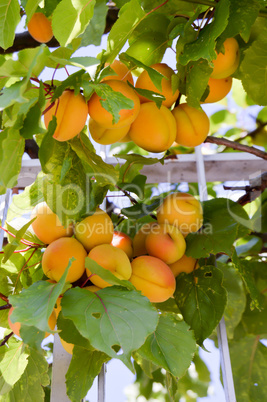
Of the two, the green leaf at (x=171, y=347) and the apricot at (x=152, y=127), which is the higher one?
the apricot at (x=152, y=127)

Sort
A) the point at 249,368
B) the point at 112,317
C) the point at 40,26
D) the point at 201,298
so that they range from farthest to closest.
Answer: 1. the point at 249,368
2. the point at 40,26
3. the point at 201,298
4. the point at 112,317

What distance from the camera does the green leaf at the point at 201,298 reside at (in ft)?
2.41

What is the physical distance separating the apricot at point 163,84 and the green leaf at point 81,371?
38 cm

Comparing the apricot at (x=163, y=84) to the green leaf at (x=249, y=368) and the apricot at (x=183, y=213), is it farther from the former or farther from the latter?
the green leaf at (x=249, y=368)

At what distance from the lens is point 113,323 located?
21.3 inches

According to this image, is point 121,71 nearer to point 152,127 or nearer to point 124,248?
point 152,127

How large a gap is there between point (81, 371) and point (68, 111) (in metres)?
0.37

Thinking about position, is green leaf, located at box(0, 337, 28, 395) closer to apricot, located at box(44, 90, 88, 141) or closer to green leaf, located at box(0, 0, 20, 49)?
apricot, located at box(44, 90, 88, 141)

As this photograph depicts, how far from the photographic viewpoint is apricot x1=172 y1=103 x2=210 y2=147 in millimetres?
743

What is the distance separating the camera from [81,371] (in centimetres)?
69

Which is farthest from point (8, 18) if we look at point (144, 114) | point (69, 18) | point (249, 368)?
point (249, 368)

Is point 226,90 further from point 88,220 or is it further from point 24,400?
point 24,400

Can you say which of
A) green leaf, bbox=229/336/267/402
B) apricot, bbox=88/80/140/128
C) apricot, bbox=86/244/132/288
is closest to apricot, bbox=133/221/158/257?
apricot, bbox=86/244/132/288

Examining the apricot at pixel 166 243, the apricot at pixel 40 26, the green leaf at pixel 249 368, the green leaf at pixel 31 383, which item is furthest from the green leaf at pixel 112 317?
the green leaf at pixel 249 368
